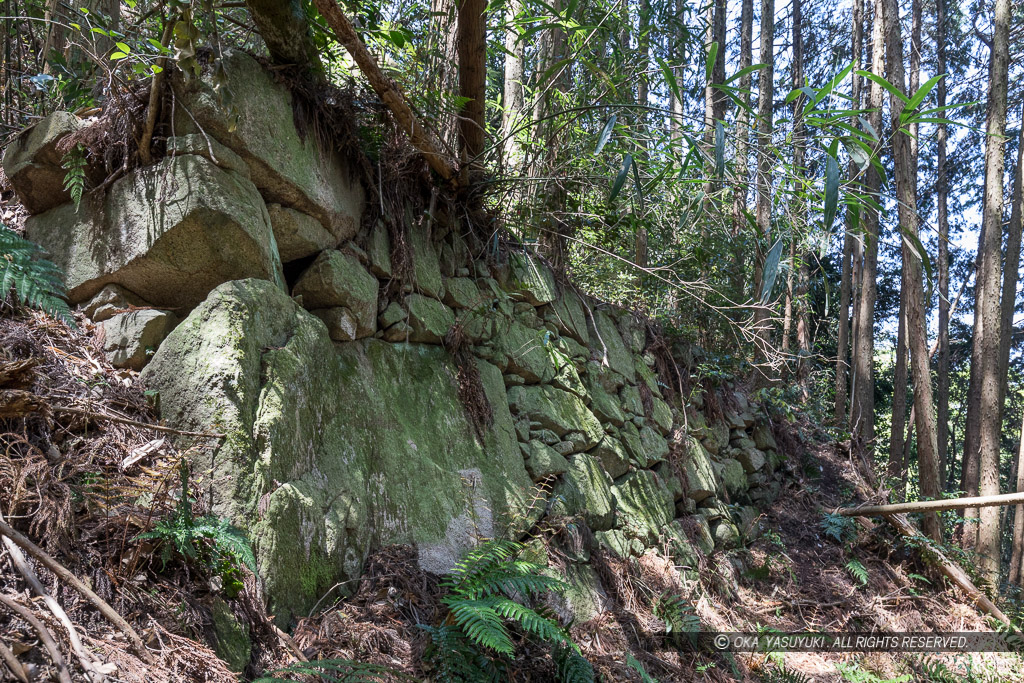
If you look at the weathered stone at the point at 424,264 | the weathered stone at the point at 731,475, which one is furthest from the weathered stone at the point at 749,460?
the weathered stone at the point at 424,264

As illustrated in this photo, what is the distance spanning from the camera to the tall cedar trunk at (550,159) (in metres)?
4.24

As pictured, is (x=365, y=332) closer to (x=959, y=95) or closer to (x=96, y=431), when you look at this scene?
(x=96, y=431)

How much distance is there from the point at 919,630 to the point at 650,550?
262 centimetres

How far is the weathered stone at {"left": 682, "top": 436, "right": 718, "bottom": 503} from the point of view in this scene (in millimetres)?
5461

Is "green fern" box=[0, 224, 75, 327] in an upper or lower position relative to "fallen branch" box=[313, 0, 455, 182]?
lower

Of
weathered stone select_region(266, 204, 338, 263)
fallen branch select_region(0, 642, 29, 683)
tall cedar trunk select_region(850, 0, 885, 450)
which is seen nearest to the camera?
fallen branch select_region(0, 642, 29, 683)

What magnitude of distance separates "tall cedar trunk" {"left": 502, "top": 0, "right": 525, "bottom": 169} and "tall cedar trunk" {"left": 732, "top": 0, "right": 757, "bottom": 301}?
1.52 meters

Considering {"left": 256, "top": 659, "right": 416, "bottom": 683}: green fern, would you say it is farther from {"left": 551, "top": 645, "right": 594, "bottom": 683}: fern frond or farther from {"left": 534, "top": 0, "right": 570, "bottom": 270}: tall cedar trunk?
{"left": 534, "top": 0, "right": 570, "bottom": 270}: tall cedar trunk

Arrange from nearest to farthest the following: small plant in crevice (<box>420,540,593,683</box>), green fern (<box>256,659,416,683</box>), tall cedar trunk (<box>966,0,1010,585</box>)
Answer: green fern (<box>256,659,416,683</box>), small plant in crevice (<box>420,540,593,683</box>), tall cedar trunk (<box>966,0,1010,585</box>)

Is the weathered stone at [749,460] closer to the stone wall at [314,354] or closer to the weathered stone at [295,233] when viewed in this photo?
the stone wall at [314,354]

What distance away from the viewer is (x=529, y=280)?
4867mm

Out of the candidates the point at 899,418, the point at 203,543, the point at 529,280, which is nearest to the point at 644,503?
the point at 529,280

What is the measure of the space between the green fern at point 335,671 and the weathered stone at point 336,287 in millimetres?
1794

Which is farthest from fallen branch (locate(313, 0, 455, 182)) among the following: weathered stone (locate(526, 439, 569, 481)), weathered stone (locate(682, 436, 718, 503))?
weathered stone (locate(682, 436, 718, 503))
